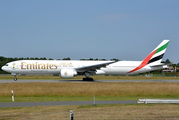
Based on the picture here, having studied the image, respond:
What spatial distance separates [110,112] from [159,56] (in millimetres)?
32554

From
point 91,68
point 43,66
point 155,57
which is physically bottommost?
point 91,68

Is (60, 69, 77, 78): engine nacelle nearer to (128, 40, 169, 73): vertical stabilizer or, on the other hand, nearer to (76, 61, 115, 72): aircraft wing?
(76, 61, 115, 72): aircraft wing

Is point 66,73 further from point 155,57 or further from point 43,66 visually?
point 155,57

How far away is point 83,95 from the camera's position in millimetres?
22844

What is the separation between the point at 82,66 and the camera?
40.1 m

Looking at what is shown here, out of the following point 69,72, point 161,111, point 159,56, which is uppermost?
point 159,56

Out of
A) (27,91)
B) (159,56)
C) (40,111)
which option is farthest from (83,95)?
(159,56)

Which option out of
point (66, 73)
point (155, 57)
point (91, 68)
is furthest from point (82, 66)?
point (155, 57)

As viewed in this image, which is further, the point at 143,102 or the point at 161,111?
the point at 143,102

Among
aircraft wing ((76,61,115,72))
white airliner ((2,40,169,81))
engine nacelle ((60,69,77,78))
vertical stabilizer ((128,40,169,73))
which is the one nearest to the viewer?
engine nacelle ((60,69,77,78))

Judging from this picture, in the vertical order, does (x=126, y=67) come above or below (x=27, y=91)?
above

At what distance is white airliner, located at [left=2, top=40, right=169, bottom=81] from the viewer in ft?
124

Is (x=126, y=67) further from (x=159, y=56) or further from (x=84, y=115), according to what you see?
(x=84, y=115)

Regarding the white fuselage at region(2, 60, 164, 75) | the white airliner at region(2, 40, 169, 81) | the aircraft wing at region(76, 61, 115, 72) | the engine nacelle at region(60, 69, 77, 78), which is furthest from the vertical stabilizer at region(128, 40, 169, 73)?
the engine nacelle at region(60, 69, 77, 78)
